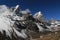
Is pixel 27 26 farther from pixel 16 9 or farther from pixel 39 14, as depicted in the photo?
pixel 39 14

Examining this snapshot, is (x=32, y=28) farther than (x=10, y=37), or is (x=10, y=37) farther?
(x=32, y=28)

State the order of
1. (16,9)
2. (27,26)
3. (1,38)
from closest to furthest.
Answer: (1,38), (27,26), (16,9)

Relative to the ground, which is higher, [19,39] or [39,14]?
[39,14]

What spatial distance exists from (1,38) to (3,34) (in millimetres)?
2207

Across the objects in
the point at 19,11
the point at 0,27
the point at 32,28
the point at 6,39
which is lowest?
the point at 6,39

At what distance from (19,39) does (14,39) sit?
3.67 meters

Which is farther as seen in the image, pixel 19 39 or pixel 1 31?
pixel 19 39

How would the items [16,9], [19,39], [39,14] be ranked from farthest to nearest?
1. [39,14]
2. [16,9]
3. [19,39]

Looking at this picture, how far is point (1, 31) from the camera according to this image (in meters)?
45.4

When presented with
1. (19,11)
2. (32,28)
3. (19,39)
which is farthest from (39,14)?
(19,39)

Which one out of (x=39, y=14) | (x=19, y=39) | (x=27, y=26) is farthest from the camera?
(x=39, y=14)

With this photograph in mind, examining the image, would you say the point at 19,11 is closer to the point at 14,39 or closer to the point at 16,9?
the point at 16,9

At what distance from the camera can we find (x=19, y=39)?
52656mm

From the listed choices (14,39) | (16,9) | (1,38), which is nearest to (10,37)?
(14,39)
